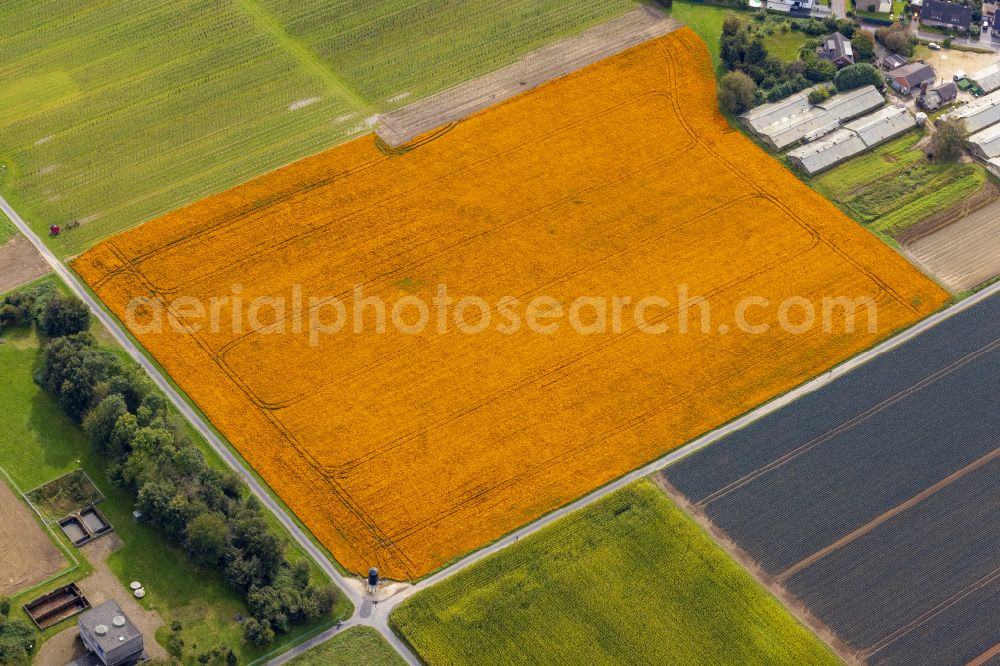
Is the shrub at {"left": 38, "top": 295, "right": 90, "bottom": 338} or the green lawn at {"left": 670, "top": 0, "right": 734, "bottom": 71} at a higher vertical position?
the green lawn at {"left": 670, "top": 0, "right": 734, "bottom": 71}

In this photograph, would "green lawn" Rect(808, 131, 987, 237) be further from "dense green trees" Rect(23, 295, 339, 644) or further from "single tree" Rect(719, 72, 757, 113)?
"dense green trees" Rect(23, 295, 339, 644)

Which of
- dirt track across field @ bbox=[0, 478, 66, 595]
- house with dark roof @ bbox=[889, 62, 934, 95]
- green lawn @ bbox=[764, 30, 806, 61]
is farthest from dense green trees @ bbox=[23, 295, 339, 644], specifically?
house with dark roof @ bbox=[889, 62, 934, 95]

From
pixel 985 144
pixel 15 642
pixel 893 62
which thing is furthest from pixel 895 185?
pixel 15 642

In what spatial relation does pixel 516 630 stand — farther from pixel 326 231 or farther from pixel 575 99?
pixel 575 99

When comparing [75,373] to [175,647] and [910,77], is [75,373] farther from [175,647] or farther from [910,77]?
[910,77]

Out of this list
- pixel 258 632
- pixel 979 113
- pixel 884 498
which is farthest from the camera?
pixel 979 113

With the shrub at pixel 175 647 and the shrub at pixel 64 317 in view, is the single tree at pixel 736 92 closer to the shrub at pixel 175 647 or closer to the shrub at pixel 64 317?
the shrub at pixel 64 317

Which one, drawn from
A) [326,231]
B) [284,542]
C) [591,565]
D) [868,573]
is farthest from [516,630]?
[326,231]

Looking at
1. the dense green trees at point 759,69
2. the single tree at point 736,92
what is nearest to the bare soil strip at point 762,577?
the single tree at point 736,92
